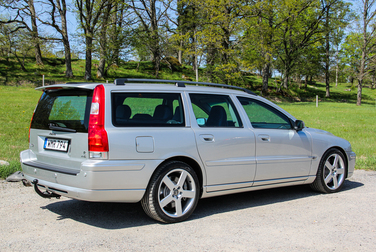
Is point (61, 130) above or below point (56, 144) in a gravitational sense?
above

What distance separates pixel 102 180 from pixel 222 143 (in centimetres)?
164

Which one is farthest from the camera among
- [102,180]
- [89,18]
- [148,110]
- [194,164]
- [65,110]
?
[89,18]

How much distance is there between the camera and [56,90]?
4484mm

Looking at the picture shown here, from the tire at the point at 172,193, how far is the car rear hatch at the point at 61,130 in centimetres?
86

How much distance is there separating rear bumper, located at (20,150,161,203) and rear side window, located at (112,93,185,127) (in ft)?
1.55

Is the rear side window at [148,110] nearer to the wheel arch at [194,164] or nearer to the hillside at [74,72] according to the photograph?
the wheel arch at [194,164]

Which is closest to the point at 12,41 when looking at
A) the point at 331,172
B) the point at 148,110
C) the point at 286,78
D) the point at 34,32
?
the point at 34,32

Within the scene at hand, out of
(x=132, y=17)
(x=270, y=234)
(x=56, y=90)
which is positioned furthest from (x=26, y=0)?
(x=270, y=234)

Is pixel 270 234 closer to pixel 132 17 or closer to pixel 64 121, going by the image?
pixel 64 121

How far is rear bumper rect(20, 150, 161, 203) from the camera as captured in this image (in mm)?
3674

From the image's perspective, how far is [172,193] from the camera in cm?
416

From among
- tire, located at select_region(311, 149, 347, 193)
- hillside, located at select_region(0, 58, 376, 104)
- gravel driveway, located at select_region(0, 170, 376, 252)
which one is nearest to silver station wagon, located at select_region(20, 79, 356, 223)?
gravel driveway, located at select_region(0, 170, 376, 252)

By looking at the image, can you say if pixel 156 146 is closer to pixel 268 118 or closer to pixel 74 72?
pixel 268 118

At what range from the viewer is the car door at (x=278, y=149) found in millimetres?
4968
